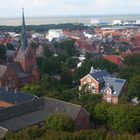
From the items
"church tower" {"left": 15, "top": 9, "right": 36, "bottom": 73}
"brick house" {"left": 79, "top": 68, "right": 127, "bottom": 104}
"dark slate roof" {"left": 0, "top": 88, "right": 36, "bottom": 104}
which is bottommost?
"brick house" {"left": 79, "top": 68, "right": 127, "bottom": 104}

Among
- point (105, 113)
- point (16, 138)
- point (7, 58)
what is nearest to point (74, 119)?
point (105, 113)

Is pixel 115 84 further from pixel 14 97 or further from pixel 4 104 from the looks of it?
pixel 4 104

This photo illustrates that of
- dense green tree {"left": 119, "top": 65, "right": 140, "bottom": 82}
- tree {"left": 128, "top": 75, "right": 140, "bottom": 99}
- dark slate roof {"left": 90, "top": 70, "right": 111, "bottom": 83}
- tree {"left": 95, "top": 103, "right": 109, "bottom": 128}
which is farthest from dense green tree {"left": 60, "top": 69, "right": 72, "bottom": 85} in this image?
tree {"left": 95, "top": 103, "right": 109, "bottom": 128}

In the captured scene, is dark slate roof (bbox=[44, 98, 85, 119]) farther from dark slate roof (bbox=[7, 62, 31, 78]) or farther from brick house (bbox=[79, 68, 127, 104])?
dark slate roof (bbox=[7, 62, 31, 78])

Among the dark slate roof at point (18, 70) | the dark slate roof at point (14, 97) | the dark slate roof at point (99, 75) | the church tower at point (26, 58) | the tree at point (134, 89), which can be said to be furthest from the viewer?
the church tower at point (26, 58)

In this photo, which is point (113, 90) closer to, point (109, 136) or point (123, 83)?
point (123, 83)

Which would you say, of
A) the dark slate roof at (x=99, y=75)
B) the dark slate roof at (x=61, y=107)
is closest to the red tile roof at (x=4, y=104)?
the dark slate roof at (x=61, y=107)

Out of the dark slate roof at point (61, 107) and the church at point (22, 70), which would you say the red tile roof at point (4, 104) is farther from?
the church at point (22, 70)
